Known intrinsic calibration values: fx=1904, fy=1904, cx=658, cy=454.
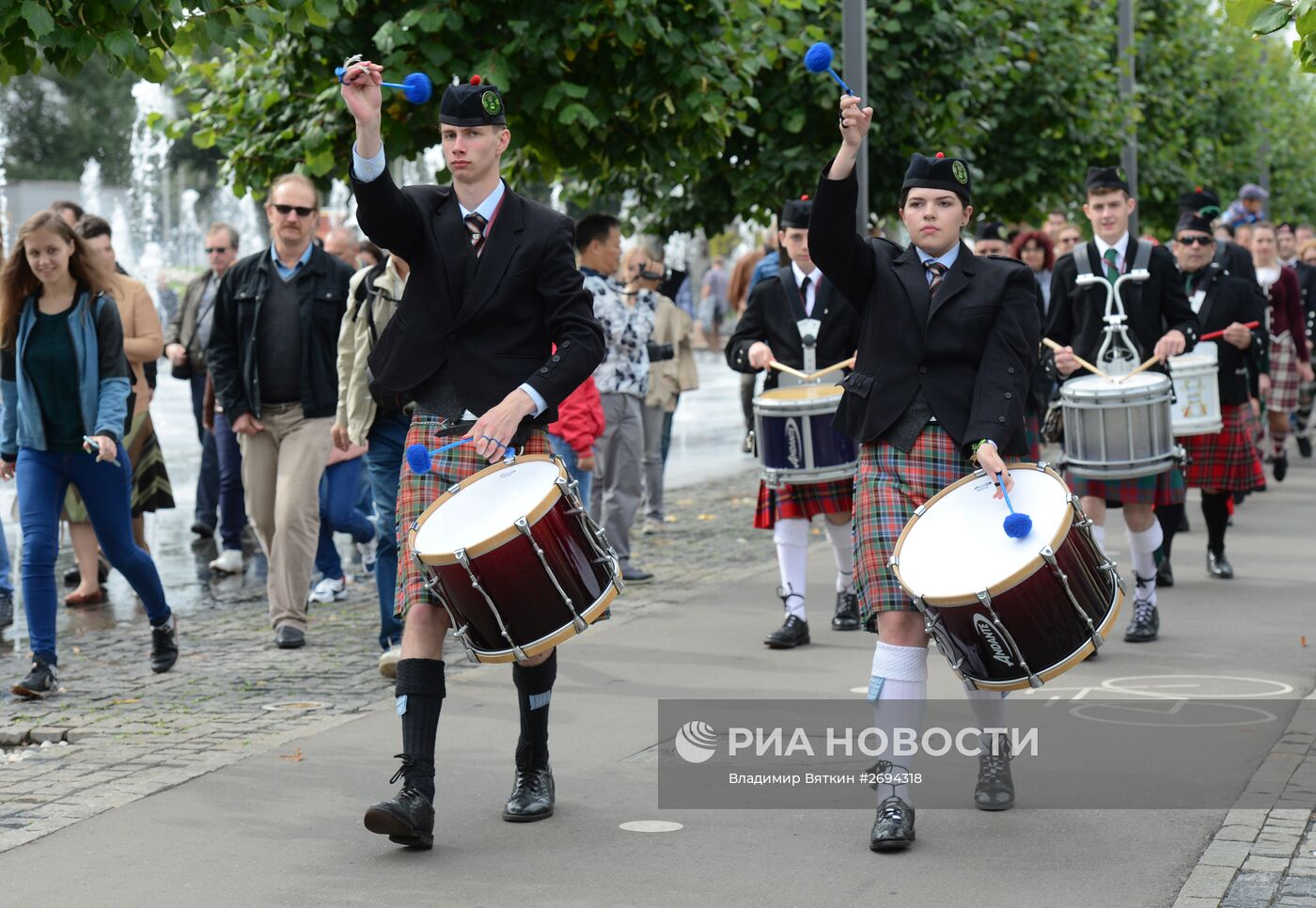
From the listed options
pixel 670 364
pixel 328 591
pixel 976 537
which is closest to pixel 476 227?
pixel 976 537

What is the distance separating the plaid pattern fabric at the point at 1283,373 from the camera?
1584 cm

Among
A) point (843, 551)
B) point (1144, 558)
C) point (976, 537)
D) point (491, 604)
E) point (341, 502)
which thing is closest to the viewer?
point (491, 604)

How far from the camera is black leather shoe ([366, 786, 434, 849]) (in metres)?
5.09

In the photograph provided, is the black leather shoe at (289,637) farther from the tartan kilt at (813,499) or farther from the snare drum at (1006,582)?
the snare drum at (1006,582)

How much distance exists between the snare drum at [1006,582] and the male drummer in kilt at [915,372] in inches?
6.9

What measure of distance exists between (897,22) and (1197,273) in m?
3.86

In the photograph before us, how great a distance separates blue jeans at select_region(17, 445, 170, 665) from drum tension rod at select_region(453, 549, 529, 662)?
3191 millimetres

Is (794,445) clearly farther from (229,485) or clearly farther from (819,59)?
(229,485)

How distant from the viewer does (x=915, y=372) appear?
550 cm

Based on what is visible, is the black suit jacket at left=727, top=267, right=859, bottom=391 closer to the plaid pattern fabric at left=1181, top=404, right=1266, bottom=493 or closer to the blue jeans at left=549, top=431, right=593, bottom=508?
the blue jeans at left=549, top=431, right=593, bottom=508

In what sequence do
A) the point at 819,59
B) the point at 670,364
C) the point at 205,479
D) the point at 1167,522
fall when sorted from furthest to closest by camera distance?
1. the point at 670,364
2. the point at 205,479
3. the point at 1167,522
4. the point at 819,59

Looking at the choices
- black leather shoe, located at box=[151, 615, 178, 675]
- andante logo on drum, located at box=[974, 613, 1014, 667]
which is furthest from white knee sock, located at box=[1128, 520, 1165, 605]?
black leather shoe, located at box=[151, 615, 178, 675]

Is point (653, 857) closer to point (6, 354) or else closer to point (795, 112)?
point (6, 354)

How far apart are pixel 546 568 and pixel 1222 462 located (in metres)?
6.39
